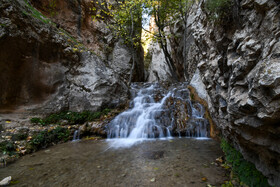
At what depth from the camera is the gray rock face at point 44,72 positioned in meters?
6.02

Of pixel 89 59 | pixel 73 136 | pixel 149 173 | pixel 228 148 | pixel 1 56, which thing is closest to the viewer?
pixel 149 173

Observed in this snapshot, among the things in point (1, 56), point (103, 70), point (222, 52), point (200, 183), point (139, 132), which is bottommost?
point (200, 183)

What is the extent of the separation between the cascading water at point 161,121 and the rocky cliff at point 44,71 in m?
1.91

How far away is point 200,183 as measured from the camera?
102 inches

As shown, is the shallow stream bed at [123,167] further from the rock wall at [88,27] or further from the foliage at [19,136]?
the rock wall at [88,27]

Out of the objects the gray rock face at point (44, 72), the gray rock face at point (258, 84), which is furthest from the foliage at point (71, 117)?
the gray rock face at point (258, 84)

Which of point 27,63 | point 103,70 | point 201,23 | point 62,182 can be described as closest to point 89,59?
point 103,70

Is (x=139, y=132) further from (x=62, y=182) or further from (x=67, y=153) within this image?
(x=62, y=182)

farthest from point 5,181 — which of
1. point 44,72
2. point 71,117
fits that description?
point 44,72

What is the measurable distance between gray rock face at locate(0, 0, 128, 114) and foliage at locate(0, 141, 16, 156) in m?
2.45

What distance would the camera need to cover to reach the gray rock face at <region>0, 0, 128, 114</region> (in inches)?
237

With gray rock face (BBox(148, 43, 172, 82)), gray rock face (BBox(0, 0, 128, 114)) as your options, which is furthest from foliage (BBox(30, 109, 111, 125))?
gray rock face (BBox(148, 43, 172, 82))

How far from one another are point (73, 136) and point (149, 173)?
464 cm

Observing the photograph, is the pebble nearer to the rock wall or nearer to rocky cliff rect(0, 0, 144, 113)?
rocky cliff rect(0, 0, 144, 113)
